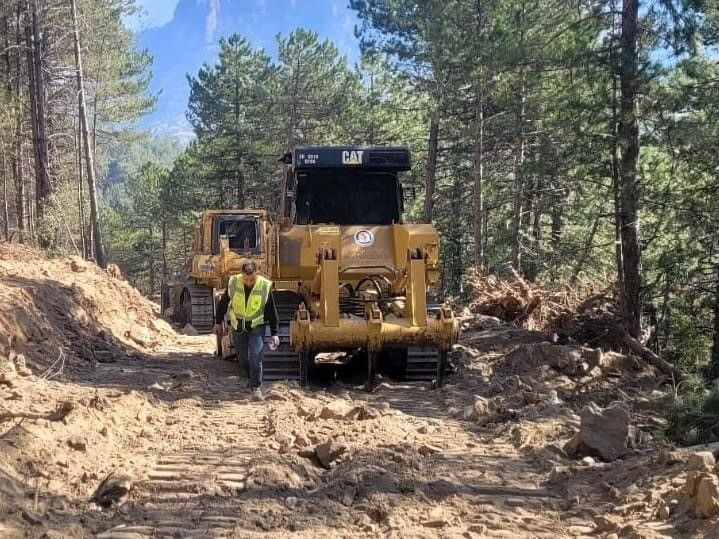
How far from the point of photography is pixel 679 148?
1123 centimetres

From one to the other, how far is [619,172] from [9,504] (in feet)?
33.4

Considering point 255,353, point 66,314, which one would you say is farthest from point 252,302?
point 66,314

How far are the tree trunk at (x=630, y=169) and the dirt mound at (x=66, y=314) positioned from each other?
8246 mm

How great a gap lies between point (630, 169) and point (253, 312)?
21.1 feet

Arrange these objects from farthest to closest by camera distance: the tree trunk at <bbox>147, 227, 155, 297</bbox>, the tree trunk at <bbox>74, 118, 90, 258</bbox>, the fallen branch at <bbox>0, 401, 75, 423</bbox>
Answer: the tree trunk at <bbox>147, 227, 155, 297</bbox> < the tree trunk at <bbox>74, 118, 90, 258</bbox> < the fallen branch at <bbox>0, 401, 75, 423</bbox>

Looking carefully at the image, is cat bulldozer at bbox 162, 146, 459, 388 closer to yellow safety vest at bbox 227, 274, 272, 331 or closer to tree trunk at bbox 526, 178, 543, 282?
yellow safety vest at bbox 227, 274, 272, 331

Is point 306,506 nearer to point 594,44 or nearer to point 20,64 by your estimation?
point 594,44

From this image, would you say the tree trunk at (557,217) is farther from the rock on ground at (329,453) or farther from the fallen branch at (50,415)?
the fallen branch at (50,415)

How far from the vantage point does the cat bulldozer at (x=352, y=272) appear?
29.0 feet

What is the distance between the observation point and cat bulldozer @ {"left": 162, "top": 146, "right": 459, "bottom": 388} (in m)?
8.84

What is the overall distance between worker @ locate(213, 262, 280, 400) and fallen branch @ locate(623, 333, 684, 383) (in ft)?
16.7

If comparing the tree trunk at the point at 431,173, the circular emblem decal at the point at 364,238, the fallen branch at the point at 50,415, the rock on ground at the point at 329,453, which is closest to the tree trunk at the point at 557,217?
the tree trunk at the point at 431,173

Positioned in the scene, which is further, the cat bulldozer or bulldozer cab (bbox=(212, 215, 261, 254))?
bulldozer cab (bbox=(212, 215, 261, 254))

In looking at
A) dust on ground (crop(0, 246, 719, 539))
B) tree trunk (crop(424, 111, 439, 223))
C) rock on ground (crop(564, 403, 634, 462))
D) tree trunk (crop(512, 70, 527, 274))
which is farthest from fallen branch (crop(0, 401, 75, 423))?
tree trunk (crop(424, 111, 439, 223))
